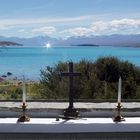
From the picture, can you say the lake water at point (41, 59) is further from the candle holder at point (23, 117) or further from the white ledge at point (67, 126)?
the white ledge at point (67, 126)

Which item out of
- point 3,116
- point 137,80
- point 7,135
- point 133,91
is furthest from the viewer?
point 137,80

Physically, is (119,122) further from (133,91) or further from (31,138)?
(133,91)

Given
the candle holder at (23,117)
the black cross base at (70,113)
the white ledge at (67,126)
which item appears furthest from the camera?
the black cross base at (70,113)

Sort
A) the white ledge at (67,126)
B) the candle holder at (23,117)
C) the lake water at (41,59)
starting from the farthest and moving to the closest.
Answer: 1. the lake water at (41,59)
2. the candle holder at (23,117)
3. the white ledge at (67,126)

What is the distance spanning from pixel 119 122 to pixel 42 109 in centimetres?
58

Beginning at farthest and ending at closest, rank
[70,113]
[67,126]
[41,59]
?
[41,59]
[70,113]
[67,126]

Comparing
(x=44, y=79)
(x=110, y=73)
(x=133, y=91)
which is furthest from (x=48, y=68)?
(x=133, y=91)

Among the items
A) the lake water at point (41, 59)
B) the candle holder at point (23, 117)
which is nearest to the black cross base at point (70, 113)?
the candle holder at point (23, 117)

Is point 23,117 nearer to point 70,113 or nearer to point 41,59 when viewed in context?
point 70,113

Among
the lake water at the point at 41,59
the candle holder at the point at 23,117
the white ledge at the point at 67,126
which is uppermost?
the lake water at the point at 41,59

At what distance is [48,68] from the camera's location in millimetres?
10398

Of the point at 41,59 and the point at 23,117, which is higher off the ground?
the point at 41,59

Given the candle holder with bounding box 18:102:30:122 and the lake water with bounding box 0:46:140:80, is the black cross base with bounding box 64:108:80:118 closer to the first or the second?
the candle holder with bounding box 18:102:30:122

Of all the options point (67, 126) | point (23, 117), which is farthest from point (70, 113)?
point (23, 117)
